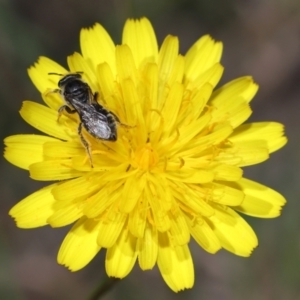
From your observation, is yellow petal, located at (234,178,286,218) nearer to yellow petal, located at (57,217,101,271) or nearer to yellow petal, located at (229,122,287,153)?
yellow petal, located at (229,122,287,153)

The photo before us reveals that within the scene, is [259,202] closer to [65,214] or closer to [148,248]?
[148,248]

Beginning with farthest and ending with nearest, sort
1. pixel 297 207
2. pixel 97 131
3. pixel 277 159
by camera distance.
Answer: pixel 277 159 → pixel 297 207 → pixel 97 131

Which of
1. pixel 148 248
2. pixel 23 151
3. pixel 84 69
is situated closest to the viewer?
pixel 148 248

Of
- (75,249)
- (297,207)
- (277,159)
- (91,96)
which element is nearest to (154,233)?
(75,249)

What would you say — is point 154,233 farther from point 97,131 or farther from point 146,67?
point 146,67

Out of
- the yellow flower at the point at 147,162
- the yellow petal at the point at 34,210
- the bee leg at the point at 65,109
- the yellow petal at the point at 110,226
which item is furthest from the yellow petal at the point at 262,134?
the yellow petal at the point at 34,210

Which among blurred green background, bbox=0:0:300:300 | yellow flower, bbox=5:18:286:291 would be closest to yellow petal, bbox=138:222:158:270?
yellow flower, bbox=5:18:286:291

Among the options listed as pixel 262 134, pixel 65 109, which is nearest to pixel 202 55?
pixel 262 134

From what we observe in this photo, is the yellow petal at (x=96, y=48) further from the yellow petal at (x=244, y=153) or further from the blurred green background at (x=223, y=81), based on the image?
the blurred green background at (x=223, y=81)
